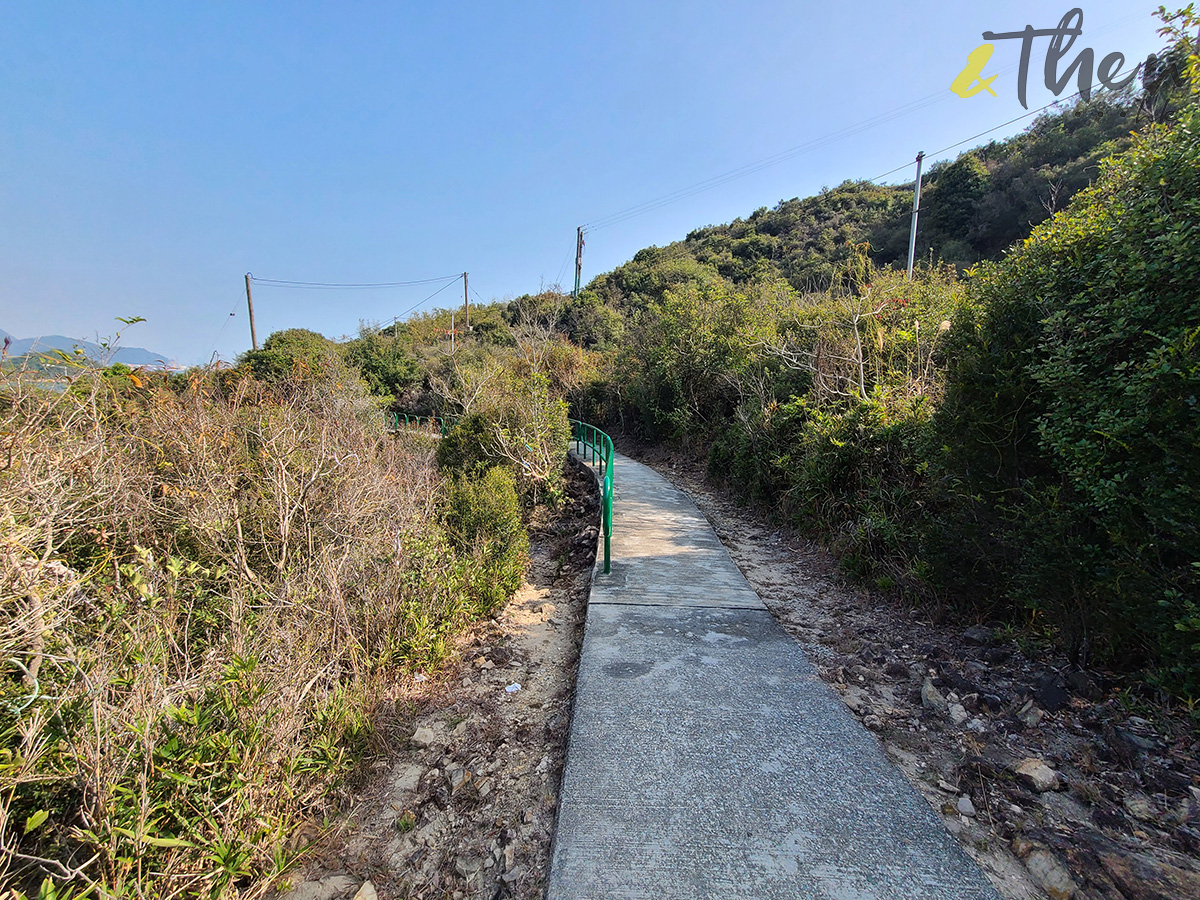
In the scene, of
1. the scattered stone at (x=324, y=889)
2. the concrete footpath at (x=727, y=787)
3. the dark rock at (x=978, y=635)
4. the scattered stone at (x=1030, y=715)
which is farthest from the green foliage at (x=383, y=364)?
the scattered stone at (x=1030, y=715)

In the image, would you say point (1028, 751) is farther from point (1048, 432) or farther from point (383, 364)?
point (383, 364)

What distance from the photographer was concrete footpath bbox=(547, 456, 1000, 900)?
208cm

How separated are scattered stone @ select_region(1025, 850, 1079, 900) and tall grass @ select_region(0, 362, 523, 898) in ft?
10.3

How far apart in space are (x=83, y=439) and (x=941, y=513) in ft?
21.3

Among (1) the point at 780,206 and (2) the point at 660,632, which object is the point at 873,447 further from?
(1) the point at 780,206

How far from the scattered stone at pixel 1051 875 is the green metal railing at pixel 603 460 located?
3.89 m

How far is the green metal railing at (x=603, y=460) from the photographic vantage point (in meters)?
5.69

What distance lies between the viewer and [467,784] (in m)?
2.92

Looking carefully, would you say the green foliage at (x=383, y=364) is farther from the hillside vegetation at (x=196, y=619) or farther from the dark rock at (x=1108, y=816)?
the dark rock at (x=1108, y=816)

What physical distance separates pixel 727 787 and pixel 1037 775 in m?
1.50

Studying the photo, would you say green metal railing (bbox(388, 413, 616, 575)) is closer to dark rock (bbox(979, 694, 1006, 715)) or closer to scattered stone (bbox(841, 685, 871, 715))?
scattered stone (bbox(841, 685, 871, 715))

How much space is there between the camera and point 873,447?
229 inches

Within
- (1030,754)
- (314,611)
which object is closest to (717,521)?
(1030,754)

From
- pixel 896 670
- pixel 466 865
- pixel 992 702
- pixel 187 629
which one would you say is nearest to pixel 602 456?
pixel 896 670
